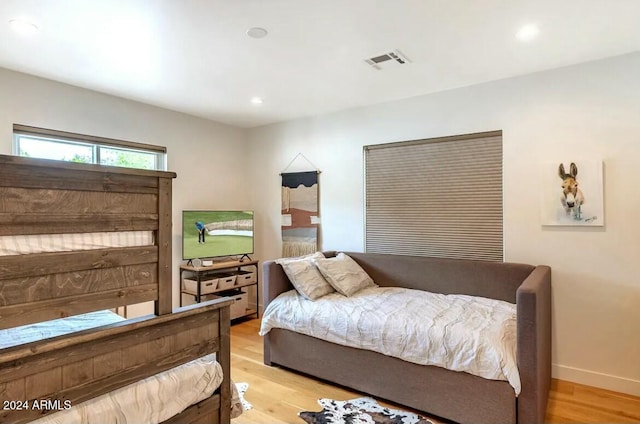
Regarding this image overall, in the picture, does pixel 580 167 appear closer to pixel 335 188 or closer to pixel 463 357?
pixel 463 357

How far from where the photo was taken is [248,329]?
4086 millimetres

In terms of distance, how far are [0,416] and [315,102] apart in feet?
11.1

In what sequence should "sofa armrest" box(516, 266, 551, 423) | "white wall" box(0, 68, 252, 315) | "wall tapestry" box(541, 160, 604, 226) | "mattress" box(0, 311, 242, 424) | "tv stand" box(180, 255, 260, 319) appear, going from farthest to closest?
"tv stand" box(180, 255, 260, 319) < "white wall" box(0, 68, 252, 315) < "wall tapestry" box(541, 160, 604, 226) < "sofa armrest" box(516, 266, 551, 423) < "mattress" box(0, 311, 242, 424)

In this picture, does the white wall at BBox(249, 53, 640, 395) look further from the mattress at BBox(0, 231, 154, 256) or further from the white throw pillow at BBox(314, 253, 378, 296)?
the mattress at BBox(0, 231, 154, 256)

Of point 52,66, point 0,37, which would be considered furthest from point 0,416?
point 52,66

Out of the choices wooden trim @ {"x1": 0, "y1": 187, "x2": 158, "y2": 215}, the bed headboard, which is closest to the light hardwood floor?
the bed headboard

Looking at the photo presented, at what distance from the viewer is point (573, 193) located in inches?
112

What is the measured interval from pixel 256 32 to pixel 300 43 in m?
0.32

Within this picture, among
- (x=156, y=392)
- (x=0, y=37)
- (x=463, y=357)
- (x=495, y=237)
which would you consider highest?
(x=0, y=37)

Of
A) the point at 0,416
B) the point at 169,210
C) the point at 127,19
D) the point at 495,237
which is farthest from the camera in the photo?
the point at 495,237

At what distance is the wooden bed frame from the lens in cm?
118

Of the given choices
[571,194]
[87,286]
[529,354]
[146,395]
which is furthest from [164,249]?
[571,194]

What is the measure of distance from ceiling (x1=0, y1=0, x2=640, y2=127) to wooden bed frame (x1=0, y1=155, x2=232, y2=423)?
1.24 meters

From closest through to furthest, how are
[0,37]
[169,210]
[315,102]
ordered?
[169,210]
[0,37]
[315,102]
